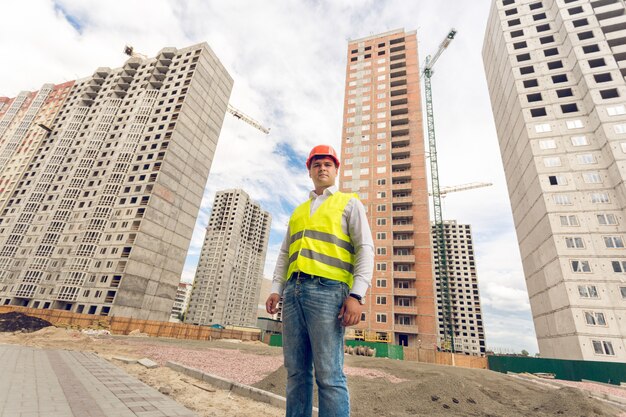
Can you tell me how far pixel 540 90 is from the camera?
37281 millimetres

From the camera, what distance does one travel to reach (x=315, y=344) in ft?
7.38

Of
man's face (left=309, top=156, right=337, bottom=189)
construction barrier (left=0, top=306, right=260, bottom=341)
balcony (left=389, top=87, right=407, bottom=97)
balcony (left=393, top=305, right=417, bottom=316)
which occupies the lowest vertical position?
construction barrier (left=0, top=306, right=260, bottom=341)

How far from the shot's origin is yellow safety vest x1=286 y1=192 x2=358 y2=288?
2420 millimetres

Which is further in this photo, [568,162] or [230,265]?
[230,265]

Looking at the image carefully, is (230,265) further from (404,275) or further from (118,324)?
(404,275)

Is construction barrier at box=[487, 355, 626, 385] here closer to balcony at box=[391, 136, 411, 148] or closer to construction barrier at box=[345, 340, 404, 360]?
construction barrier at box=[345, 340, 404, 360]

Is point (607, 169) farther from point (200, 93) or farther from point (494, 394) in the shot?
point (200, 93)

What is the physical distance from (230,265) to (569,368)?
9285 centimetres

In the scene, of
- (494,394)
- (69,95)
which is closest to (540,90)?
(494,394)

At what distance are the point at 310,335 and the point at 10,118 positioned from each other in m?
103

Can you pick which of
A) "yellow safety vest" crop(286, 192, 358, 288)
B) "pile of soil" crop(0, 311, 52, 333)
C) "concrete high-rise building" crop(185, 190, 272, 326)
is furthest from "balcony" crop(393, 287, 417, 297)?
"concrete high-rise building" crop(185, 190, 272, 326)

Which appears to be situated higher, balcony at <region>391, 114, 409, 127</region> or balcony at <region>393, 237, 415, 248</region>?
balcony at <region>391, 114, 409, 127</region>

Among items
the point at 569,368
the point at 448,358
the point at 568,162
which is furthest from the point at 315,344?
the point at 568,162

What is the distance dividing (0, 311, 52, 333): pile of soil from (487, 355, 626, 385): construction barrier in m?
36.7
